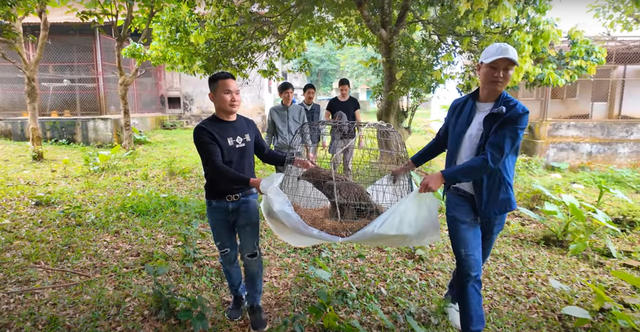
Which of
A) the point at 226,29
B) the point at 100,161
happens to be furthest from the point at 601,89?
the point at 100,161

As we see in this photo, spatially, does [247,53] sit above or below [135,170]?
above

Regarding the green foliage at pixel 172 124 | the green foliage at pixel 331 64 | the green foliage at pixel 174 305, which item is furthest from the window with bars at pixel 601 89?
the green foliage at pixel 331 64

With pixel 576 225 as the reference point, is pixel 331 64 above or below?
above

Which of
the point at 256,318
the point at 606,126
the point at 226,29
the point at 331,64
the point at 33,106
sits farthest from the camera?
the point at 331,64

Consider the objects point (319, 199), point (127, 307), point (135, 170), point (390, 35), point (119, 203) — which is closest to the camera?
point (127, 307)

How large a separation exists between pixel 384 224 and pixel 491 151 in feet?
2.22

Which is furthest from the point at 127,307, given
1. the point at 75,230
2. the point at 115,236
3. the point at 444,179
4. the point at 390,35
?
the point at 390,35

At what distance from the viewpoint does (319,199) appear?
2.88 meters

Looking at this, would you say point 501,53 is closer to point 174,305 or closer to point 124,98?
point 174,305

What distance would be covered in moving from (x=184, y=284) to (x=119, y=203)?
93.9 inches

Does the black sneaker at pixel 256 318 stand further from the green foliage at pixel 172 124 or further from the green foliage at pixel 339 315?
the green foliage at pixel 172 124

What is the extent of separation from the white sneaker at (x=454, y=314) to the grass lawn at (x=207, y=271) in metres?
0.06

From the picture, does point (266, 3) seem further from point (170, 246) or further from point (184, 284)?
point (184, 284)

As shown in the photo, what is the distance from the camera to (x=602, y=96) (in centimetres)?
998
